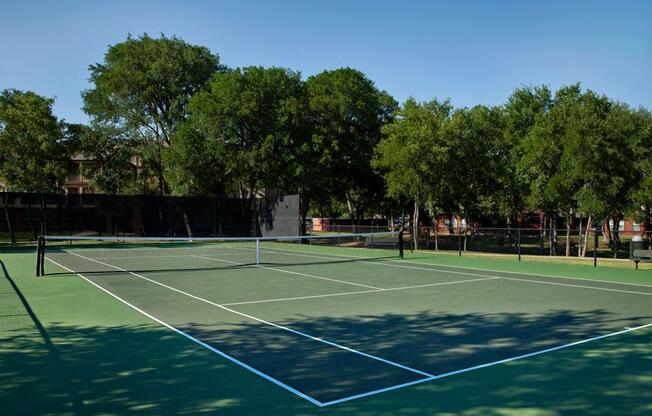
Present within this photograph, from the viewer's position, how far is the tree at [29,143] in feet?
115

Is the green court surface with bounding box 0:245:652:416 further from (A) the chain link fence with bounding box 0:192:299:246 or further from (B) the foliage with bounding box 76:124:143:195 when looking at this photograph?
(B) the foliage with bounding box 76:124:143:195

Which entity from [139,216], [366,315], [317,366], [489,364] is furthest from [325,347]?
[139,216]

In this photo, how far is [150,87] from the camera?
130 feet

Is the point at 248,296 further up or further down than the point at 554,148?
further down

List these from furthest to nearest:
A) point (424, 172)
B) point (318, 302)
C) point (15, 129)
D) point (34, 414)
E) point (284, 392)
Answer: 1. point (15, 129)
2. point (424, 172)
3. point (318, 302)
4. point (284, 392)
5. point (34, 414)

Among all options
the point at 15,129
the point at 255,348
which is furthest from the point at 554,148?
the point at 15,129

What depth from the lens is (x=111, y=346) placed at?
764 centimetres

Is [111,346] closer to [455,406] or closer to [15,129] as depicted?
[455,406]

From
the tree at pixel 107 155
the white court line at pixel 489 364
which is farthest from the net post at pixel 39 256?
the tree at pixel 107 155

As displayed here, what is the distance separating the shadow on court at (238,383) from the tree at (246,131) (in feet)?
90.1

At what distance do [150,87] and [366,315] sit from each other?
113 feet

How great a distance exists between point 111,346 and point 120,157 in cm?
3704

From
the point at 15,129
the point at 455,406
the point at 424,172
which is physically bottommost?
the point at 455,406

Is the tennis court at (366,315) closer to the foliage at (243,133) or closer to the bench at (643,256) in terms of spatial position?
the bench at (643,256)
